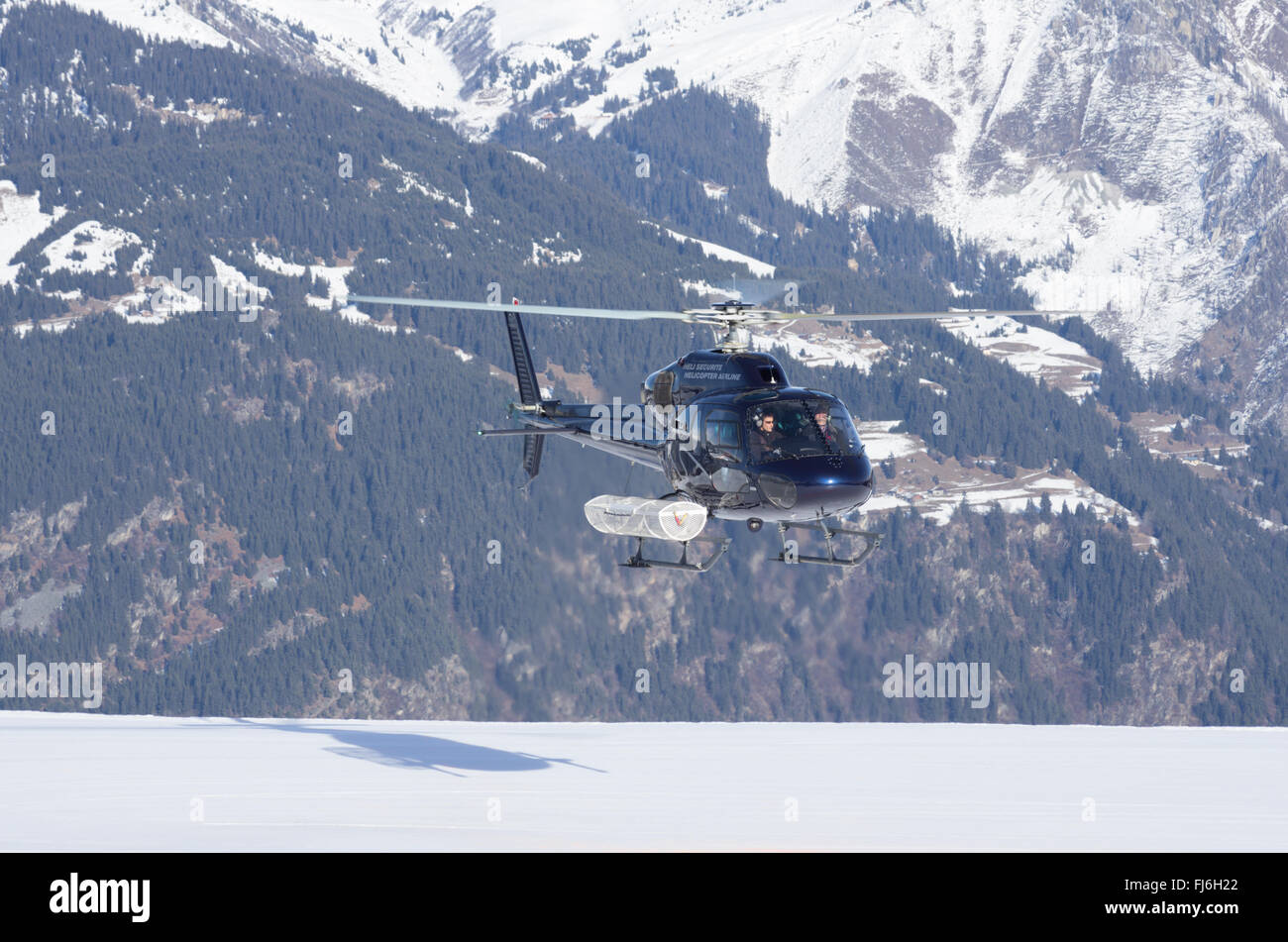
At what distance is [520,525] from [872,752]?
158m

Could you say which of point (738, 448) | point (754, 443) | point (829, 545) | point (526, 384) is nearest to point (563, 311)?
point (738, 448)

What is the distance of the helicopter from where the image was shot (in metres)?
32.9

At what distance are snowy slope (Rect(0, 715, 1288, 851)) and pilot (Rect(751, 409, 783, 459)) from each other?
6.30 metres

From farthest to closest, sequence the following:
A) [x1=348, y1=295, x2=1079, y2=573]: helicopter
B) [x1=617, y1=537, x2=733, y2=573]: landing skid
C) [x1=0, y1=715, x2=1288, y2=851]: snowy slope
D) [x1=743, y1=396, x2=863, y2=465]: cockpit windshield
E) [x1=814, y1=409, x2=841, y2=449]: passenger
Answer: [x1=617, y1=537, x2=733, y2=573]: landing skid
[x1=814, y1=409, x2=841, y2=449]: passenger
[x1=743, y1=396, x2=863, y2=465]: cockpit windshield
[x1=348, y1=295, x2=1079, y2=573]: helicopter
[x1=0, y1=715, x2=1288, y2=851]: snowy slope

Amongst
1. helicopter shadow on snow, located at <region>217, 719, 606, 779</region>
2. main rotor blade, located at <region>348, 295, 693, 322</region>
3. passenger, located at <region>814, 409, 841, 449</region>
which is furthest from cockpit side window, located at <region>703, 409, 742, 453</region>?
helicopter shadow on snow, located at <region>217, 719, 606, 779</region>

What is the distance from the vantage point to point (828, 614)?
13325 cm

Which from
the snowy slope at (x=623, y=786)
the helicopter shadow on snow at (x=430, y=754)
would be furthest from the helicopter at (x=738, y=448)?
the helicopter shadow on snow at (x=430, y=754)

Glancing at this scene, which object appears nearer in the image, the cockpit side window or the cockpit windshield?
the cockpit windshield

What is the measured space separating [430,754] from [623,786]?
19.2ft

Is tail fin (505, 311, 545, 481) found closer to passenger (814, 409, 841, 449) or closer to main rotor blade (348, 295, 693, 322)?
main rotor blade (348, 295, 693, 322)

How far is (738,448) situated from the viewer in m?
33.6

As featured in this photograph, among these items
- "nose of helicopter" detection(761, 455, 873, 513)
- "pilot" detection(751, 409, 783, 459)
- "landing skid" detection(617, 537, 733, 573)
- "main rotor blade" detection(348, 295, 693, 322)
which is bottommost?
"landing skid" detection(617, 537, 733, 573)

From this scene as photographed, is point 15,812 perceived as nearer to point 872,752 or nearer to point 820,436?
point 820,436
